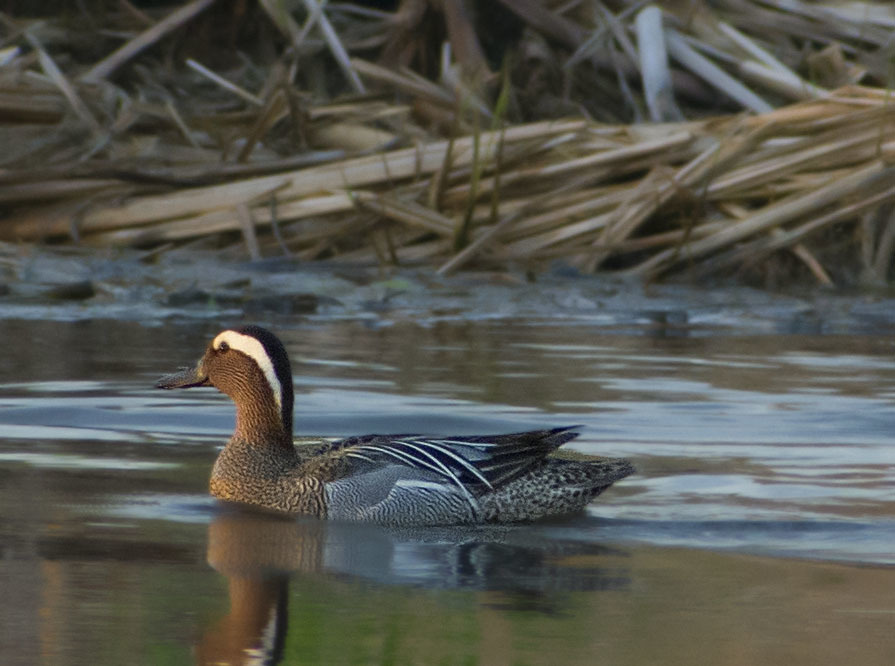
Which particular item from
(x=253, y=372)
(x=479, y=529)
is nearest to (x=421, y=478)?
(x=479, y=529)

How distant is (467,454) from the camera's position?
525cm

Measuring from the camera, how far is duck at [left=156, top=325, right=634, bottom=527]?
5133 mm

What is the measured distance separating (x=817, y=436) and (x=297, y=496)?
1.94 m

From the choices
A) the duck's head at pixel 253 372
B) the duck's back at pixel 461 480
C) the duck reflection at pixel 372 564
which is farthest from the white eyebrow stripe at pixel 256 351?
the duck reflection at pixel 372 564

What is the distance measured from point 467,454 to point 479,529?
23cm

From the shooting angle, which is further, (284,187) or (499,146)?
(284,187)

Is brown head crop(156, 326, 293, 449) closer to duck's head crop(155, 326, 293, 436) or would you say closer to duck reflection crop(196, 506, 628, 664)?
duck's head crop(155, 326, 293, 436)

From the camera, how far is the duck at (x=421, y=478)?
513 centimetres

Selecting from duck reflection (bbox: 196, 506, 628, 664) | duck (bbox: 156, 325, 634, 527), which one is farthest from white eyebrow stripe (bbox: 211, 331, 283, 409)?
duck reflection (bbox: 196, 506, 628, 664)

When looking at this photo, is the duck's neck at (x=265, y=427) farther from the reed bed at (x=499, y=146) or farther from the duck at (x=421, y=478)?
the reed bed at (x=499, y=146)

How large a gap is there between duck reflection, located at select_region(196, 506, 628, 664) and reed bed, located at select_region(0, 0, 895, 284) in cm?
455

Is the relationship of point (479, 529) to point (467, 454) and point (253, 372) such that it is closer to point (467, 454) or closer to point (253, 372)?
point (467, 454)

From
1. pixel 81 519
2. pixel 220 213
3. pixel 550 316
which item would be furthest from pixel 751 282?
pixel 81 519

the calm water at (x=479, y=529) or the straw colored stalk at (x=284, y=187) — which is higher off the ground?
the straw colored stalk at (x=284, y=187)
